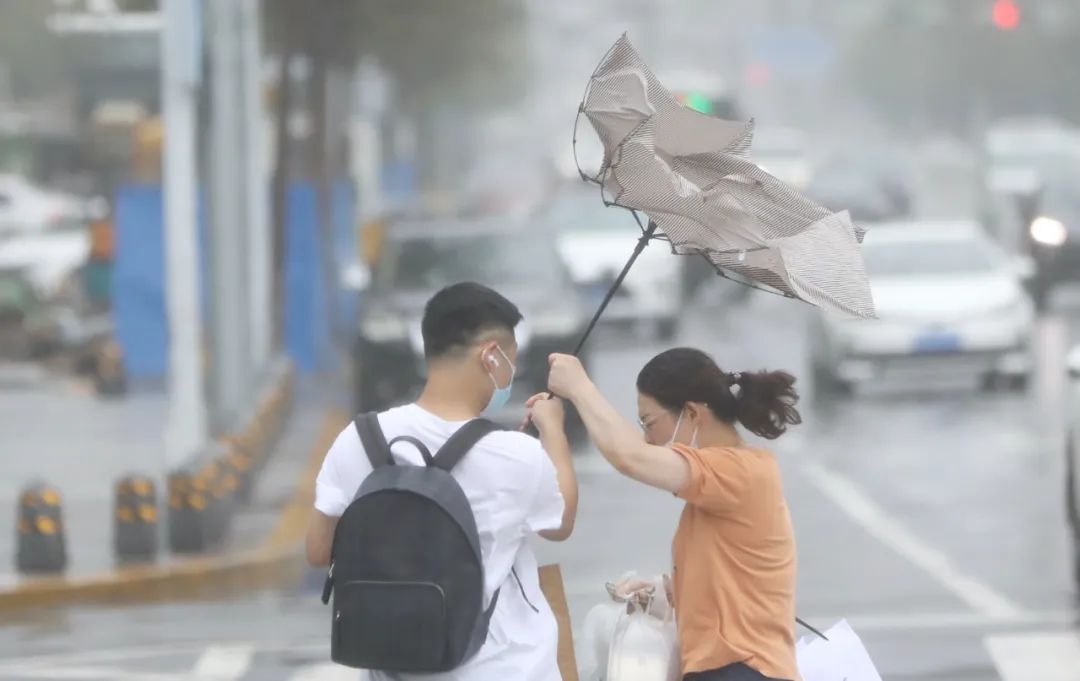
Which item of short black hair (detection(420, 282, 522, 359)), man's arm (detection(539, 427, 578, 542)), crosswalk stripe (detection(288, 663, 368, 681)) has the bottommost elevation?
crosswalk stripe (detection(288, 663, 368, 681))

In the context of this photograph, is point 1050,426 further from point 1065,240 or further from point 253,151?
point 1065,240

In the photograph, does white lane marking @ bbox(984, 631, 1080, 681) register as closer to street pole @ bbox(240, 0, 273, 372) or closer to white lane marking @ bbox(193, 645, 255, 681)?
white lane marking @ bbox(193, 645, 255, 681)

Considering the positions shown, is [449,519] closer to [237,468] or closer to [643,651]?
[643,651]

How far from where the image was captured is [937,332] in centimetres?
2181

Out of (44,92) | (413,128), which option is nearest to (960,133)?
(413,128)

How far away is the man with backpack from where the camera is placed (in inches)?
183

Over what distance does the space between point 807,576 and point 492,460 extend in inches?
294

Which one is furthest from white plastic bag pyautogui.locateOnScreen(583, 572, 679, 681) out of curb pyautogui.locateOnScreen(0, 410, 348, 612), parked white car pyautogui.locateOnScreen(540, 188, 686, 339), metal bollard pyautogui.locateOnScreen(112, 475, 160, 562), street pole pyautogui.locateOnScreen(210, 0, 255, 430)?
parked white car pyautogui.locateOnScreen(540, 188, 686, 339)

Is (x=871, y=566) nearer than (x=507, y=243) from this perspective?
Yes

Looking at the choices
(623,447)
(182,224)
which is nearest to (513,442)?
(623,447)

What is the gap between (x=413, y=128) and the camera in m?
79.4

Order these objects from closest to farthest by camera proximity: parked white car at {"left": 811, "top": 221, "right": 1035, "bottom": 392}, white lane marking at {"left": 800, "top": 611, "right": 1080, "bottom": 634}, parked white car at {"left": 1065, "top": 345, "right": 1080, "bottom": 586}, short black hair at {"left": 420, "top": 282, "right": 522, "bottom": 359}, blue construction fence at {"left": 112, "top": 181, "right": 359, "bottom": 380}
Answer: short black hair at {"left": 420, "top": 282, "right": 522, "bottom": 359} → white lane marking at {"left": 800, "top": 611, "right": 1080, "bottom": 634} → parked white car at {"left": 1065, "top": 345, "right": 1080, "bottom": 586} → parked white car at {"left": 811, "top": 221, "right": 1035, "bottom": 392} → blue construction fence at {"left": 112, "top": 181, "right": 359, "bottom": 380}

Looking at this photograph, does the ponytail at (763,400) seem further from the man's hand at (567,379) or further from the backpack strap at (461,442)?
the backpack strap at (461,442)

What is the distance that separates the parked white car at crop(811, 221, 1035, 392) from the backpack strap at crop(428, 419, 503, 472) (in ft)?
55.7
